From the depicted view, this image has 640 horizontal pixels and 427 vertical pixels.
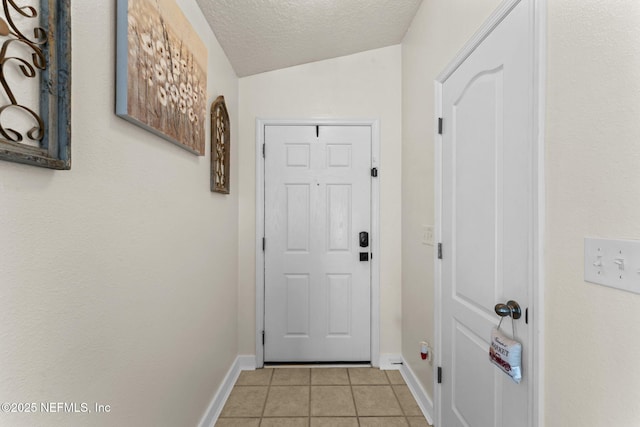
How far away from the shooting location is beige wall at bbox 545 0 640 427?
0.71m

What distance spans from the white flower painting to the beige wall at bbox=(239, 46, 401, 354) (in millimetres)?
875

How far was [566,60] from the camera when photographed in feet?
2.90

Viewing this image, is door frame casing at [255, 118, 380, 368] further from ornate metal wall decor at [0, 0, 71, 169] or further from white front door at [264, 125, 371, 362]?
ornate metal wall decor at [0, 0, 71, 169]

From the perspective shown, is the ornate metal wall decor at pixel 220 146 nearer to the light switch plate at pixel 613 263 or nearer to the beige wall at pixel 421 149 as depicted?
the beige wall at pixel 421 149

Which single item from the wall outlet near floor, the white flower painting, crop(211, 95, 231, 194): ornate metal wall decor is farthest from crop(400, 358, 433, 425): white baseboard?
the white flower painting

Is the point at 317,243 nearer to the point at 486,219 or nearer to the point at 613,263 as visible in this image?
the point at 486,219

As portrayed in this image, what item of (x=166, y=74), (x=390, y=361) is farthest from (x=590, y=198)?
(x=390, y=361)

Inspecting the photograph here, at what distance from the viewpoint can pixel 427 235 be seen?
1937 millimetres

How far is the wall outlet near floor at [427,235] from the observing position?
1.88 metres

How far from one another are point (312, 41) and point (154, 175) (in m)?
1.58

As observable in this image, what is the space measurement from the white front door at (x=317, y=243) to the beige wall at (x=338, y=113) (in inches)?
4.9

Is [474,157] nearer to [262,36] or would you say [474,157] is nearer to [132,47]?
[132,47]

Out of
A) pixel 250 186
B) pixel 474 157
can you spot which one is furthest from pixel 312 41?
pixel 474 157

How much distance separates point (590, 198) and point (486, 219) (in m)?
0.49
